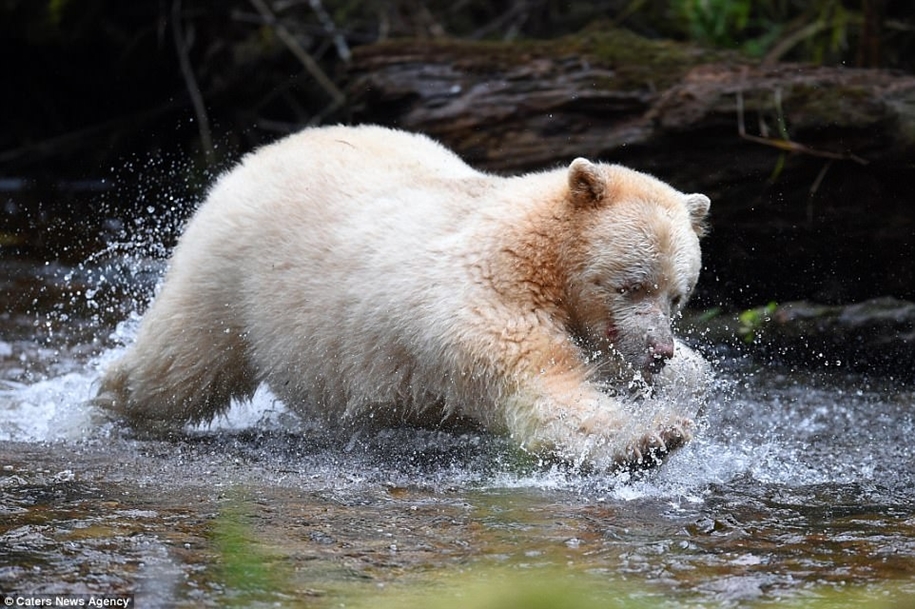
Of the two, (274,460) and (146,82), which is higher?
(146,82)

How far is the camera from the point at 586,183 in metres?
5.12

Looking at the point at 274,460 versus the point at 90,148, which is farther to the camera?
the point at 90,148

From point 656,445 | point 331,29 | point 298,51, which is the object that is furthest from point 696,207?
point 331,29

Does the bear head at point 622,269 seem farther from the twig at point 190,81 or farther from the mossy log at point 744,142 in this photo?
the twig at point 190,81

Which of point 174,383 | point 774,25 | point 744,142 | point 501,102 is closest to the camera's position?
point 174,383

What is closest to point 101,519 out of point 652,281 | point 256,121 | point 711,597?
point 711,597

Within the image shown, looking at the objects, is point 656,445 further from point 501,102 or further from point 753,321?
point 501,102

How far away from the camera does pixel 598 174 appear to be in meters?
5.10

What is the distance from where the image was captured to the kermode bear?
486cm

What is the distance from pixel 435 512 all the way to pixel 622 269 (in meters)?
1.44

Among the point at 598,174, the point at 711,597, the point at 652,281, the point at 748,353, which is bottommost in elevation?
the point at 748,353

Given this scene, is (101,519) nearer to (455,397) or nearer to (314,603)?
(314,603)

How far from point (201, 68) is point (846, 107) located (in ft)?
25.9

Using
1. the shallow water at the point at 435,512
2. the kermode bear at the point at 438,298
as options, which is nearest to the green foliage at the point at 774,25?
the shallow water at the point at 435,512
